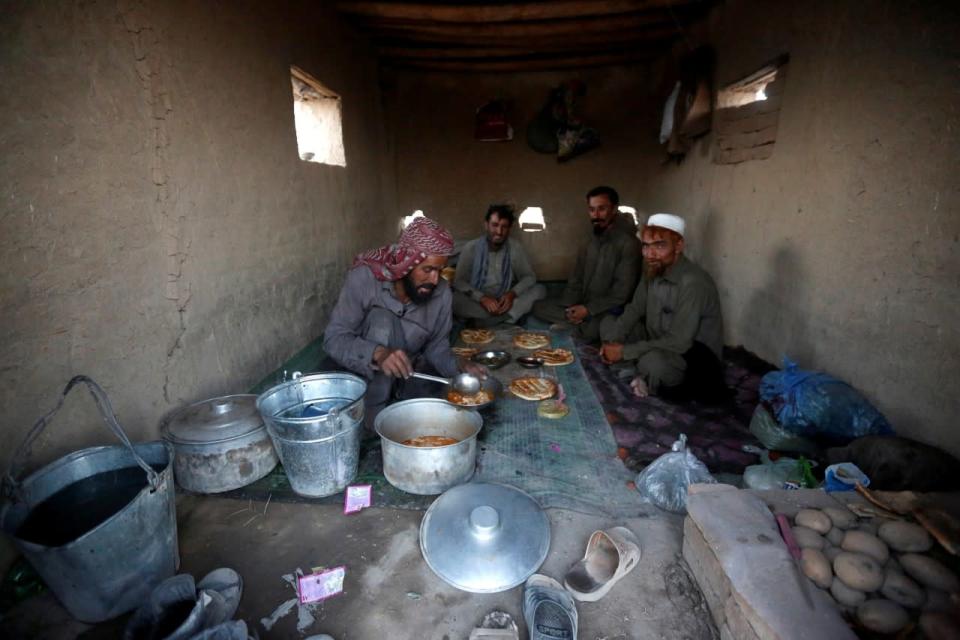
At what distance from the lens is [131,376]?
8.09ft

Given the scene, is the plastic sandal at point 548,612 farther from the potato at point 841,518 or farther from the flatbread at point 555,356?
the flatbread at point 555,356

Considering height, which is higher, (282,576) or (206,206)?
(206,206)

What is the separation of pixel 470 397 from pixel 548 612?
1.67m

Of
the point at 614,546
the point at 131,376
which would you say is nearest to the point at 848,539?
the point at 614,546

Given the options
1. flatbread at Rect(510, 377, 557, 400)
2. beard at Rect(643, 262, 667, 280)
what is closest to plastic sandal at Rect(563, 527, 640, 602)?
flatbread at Rect(510, 377, 557, 400)

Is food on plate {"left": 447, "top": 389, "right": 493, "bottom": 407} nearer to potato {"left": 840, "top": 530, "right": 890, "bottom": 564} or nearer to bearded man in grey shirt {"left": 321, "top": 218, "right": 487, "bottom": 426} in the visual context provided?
bearded man in grey shirt {"left": 321, "top": 218, "right": 487, "bottom": 426}

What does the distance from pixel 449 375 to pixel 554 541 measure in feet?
5.36

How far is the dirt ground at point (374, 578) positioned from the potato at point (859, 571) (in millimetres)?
541

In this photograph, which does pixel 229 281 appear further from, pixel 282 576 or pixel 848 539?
pixel 848 539

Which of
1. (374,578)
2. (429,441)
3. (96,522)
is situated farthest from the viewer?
(429,441)

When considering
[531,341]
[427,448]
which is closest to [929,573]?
[427,448]

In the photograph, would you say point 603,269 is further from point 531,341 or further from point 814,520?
point 814,520

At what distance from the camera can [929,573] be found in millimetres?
1548

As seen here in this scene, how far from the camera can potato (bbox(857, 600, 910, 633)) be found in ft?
4.73
